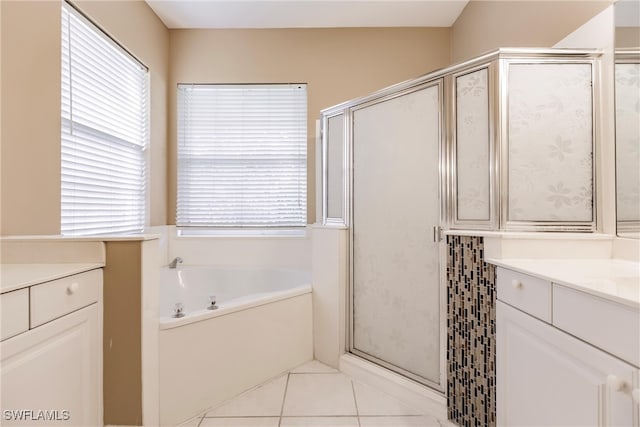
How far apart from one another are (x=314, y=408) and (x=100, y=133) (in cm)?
213

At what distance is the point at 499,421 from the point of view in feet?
3.95

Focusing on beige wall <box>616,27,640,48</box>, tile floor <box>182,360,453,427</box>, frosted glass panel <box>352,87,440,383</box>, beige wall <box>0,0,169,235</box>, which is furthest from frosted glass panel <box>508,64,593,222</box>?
beige wall <box>0,0,169,235</box>

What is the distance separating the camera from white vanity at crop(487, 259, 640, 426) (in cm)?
71

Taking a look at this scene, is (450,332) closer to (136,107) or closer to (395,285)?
(395,285)

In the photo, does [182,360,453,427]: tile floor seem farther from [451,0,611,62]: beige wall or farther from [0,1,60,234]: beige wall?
[451,0,611,62]: beige wall

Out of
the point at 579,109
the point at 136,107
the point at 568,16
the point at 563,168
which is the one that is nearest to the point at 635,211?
the point at 563,168

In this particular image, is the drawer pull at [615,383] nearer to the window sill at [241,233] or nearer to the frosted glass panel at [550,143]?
the frosted glass panel at [550,143]

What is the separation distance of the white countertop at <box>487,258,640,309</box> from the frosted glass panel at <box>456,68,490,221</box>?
0.29 metres

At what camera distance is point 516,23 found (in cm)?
192

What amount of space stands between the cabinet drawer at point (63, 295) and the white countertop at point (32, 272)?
0.02 meters

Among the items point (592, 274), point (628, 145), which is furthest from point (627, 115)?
point (592, 274)

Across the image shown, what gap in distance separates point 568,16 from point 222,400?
260 cm

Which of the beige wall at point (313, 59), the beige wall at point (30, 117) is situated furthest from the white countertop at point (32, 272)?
the beige wall at point (313, 59)

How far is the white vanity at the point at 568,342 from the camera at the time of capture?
71 centimetres
